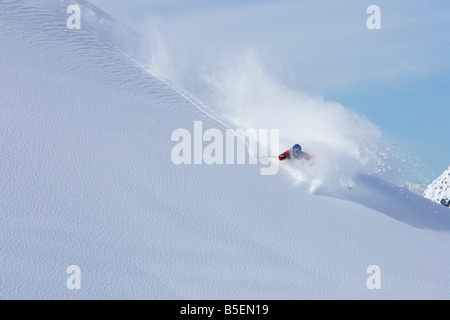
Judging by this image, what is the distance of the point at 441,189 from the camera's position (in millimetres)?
73375

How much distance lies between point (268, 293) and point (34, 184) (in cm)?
575

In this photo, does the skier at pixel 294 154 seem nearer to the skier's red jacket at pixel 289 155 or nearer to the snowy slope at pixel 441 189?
the skier's red jacket at pixel 289 155

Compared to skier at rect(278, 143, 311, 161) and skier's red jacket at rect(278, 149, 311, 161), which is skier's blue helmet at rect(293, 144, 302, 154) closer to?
skier at rect(278, 143, 311, 161)

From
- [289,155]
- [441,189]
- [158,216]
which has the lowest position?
[158,216]

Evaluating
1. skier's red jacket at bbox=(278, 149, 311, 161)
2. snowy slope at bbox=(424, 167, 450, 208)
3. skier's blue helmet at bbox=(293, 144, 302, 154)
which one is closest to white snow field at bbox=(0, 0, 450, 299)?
skier's red jacket at bbox=(278, 149, 311, 161)

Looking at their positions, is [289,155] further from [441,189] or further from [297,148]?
[441,189]

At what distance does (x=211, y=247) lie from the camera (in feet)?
38.5

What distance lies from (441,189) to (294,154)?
63.3m

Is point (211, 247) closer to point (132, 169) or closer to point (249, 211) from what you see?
point (249, 211)

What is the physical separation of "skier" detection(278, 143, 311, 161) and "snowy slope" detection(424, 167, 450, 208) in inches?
2293

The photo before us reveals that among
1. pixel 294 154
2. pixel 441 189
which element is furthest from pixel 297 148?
pixel 441 189

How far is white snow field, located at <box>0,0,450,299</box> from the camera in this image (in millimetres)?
10445

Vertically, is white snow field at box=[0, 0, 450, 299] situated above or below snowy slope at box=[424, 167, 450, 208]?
below
